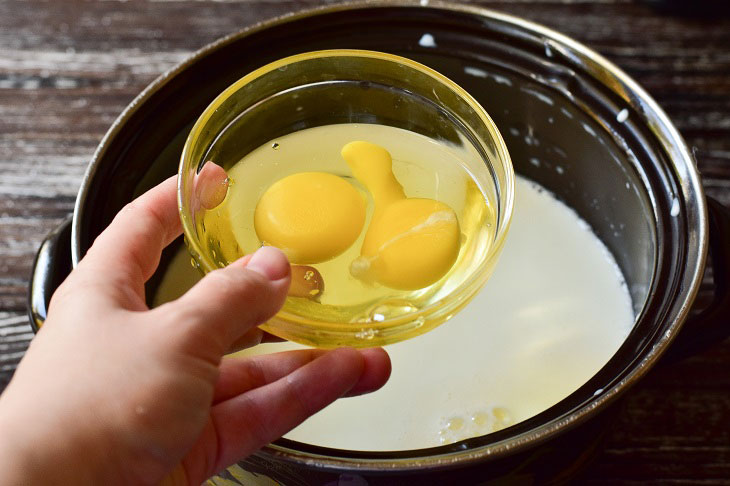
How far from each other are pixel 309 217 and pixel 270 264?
16cm

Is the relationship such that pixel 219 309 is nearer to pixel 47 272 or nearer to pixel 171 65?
pixel 47 272

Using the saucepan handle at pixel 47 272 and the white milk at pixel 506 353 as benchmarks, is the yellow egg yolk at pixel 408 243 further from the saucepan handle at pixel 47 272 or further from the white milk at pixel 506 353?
the saucepan handle at pixel 47 272

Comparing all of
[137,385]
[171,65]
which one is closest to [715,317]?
[137,385]

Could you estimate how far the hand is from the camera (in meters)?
0.56

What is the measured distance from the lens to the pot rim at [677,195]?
650 millimetres

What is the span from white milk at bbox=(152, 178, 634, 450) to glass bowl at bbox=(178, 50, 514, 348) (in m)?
0.17

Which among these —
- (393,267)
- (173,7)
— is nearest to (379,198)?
(393,267)

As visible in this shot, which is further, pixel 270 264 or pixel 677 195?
pixel 677 195

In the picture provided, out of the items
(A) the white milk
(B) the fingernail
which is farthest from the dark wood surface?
(B) the fingernail

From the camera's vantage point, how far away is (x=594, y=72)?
943 millimetres

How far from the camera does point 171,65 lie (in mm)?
1382

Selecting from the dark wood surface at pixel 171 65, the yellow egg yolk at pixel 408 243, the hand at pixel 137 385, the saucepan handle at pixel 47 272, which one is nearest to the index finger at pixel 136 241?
the hand at pixel 137 385

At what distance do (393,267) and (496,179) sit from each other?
0.16 m

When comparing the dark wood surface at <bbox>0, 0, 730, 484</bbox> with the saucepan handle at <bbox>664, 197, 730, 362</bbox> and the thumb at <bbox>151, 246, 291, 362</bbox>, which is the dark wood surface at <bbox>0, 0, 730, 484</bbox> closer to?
the saucepan handle at <bbox>664, 197, 730, 362</bbox>
